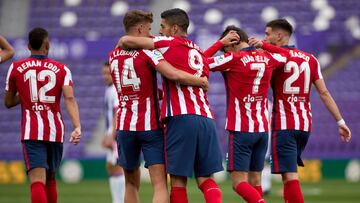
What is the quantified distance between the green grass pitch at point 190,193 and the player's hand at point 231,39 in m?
4.91

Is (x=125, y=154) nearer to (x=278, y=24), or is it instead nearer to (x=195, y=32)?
(x=278, y=24)

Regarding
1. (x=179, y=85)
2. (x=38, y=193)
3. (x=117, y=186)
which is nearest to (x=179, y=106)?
(x=179, y=85)

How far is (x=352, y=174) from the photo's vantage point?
1933 centimetres

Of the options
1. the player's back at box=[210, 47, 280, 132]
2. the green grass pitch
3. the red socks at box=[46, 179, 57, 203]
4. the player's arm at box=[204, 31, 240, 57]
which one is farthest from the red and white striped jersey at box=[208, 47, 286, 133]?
the green grass pitch

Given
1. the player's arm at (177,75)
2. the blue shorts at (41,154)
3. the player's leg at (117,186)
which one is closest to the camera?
the player's arm at (177,75)

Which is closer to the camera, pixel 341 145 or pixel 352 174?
pixel 352 174

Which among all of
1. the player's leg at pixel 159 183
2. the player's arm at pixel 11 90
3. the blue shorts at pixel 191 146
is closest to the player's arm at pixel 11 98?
the player's arm at pixel 11 90

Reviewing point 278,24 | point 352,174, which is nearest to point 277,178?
point 352,174

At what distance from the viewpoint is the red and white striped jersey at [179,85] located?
8047 mm

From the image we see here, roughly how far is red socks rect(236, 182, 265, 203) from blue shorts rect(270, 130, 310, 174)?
0.59 metres

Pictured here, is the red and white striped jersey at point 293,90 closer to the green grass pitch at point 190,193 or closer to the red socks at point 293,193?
the red socks at point 293,193

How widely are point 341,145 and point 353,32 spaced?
3231 mm

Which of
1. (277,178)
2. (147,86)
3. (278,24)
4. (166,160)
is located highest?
(278,24)

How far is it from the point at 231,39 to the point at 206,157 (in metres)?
1.33
